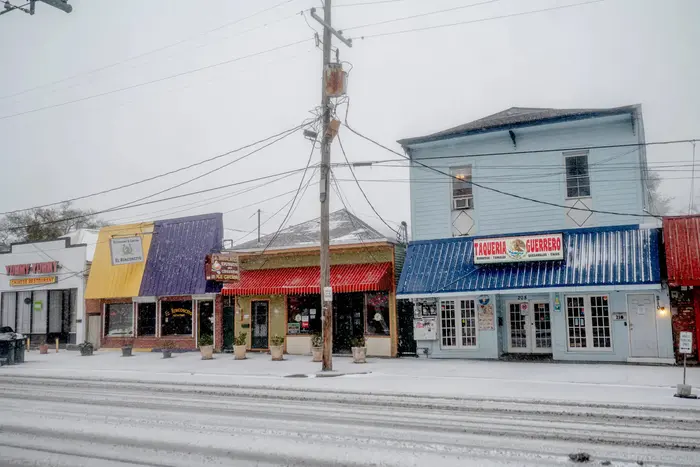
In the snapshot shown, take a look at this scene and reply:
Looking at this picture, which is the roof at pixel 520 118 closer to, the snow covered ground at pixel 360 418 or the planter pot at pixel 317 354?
the snow covered ground at pixel 360 418

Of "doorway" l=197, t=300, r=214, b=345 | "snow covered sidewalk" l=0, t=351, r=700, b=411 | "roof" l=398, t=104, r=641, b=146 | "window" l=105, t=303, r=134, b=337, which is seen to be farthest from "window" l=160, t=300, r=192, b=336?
"roof" l=398, t=104, r=641, b=146

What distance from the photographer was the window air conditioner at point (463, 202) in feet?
71.9

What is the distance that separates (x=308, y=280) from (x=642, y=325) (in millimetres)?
A: 12411

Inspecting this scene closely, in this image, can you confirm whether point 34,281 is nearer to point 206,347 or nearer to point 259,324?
point 206,347

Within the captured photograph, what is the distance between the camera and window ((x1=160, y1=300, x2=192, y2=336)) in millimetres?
27470

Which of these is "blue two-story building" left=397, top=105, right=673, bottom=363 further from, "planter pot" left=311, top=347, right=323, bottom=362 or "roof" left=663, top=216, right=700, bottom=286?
"planter pot" left=311, top=347, right=323, bottom=362

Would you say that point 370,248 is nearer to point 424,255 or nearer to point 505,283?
point 424,255

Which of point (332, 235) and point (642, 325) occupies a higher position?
point (332, 235)

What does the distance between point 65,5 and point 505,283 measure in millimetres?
15206

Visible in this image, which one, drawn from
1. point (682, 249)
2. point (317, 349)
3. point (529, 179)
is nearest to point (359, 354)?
point (317, 349)

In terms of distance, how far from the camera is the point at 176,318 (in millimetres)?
27781

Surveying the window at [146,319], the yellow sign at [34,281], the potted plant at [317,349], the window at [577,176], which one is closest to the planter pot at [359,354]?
the potted plant at [317,349]

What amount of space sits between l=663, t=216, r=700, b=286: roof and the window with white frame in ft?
22.3

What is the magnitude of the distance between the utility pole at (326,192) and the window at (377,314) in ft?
16.9
